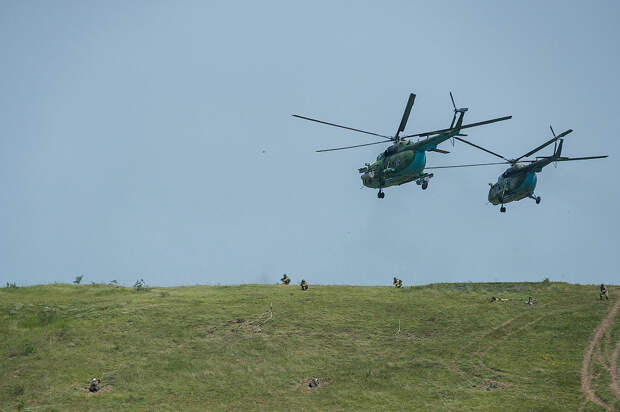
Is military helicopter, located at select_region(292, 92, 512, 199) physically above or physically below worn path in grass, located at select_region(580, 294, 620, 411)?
above

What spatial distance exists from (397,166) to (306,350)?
58.5 ft

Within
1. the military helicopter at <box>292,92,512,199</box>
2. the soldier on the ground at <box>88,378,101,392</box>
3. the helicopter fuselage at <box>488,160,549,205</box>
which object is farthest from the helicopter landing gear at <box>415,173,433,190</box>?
the soldier on the ground at <box>88,378,101,392</box>

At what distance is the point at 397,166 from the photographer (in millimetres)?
60375

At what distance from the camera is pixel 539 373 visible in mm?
48531

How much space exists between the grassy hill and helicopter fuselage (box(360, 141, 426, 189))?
11.1 meters

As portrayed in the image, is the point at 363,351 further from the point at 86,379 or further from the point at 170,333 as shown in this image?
the point at 86,379

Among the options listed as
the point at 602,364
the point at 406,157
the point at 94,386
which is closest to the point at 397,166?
the point at 406,157

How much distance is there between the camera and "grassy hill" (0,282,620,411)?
4628 cm

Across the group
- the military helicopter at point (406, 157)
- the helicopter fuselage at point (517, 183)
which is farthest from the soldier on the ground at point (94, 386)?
the helicopter fuselage at point (517, 183)

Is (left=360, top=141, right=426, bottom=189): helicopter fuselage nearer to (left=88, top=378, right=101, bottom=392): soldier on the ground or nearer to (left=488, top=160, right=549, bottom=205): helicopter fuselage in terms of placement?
(left=488, top=160, right=549, bottom=205): helicopter fuselage

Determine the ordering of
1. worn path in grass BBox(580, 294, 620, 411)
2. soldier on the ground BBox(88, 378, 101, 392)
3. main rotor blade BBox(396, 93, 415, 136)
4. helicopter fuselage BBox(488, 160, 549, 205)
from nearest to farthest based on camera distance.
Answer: worn path in grass BBox(580, 294, 620, 411) → soldier on the ground BBox(88, 378, 101, 392) → main rotor blade BBox(396, 93, 415, 136) → helicopter fuselage BBox(488, 160, 549, 205)

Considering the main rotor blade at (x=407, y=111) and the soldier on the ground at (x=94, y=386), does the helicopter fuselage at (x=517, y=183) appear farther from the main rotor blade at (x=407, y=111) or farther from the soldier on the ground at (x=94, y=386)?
the soldier on the ground at (x=94, y=386)

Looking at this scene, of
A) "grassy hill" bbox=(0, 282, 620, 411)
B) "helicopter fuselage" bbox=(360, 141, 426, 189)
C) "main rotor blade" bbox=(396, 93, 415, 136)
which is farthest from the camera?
"helicopter fuselage" bbox=(360, 141, 426, 189)

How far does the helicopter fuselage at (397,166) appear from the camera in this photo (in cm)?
5988
